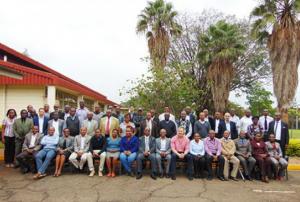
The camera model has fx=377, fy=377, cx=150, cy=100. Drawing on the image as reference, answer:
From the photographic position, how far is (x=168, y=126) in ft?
38.4

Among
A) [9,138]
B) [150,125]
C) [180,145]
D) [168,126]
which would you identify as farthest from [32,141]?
[180,145]

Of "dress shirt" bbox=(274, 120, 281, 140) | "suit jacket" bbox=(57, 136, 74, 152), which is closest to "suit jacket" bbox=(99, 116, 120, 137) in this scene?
"suit jacket" bbox=(57, 136, 74, 152)

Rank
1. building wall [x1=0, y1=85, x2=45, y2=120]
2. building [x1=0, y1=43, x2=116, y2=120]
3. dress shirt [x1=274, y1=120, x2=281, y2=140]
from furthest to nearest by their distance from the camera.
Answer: building wall [x1=0, y1=85, x2=45, y2=120], building [x1=0, y1=43, x2=116, y2=120], dress shirt [x1=274, y1=120, x2=281, y2=140]

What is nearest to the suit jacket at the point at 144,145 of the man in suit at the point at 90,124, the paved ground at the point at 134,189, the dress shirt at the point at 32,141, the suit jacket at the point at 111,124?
the paved ground at the point at 134,189

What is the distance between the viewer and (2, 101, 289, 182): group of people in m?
10.6

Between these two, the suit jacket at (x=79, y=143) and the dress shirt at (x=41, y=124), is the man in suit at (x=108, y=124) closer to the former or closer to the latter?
the suit jacket at (x=79, y=143)

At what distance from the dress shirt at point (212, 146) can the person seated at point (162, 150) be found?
1100 millimetres

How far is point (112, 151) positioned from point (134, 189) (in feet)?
6.79

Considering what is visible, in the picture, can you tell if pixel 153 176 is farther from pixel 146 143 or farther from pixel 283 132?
pixel 283 132

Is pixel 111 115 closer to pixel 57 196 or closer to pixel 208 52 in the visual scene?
pixel 57 196

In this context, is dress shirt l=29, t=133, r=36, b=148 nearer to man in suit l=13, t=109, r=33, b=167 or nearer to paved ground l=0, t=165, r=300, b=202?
man in suit l=13, t=109, r=33, b=167

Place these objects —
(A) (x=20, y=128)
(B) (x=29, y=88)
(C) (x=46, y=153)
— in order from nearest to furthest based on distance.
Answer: (C) (x=46, y=153)
(A) (x=20, y=128)
(B) (x=29, y=88)

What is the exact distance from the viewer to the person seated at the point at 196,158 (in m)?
10.6

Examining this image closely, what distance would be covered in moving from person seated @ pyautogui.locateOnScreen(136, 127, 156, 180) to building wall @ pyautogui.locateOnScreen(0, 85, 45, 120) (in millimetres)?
7399
